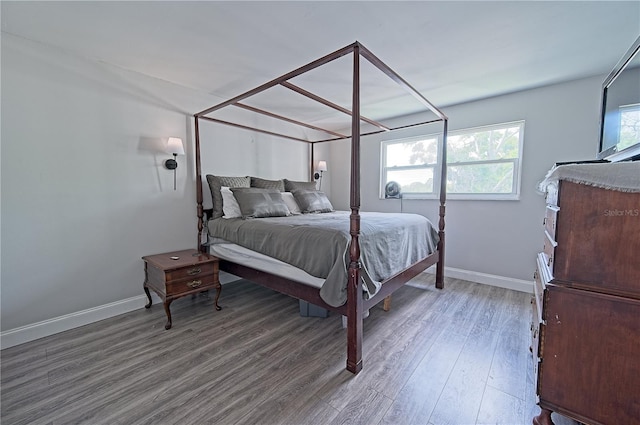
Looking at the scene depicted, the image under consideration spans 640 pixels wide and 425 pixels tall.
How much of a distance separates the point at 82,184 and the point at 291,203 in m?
2.06

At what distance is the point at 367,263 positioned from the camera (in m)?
1.86

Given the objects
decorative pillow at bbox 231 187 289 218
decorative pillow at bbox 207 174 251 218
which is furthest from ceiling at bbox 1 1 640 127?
decorative pillow at bbox 231 187 289 218

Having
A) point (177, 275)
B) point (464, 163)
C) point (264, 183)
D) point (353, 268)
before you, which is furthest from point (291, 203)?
point (464, 163)

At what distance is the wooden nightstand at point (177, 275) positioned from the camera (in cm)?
223

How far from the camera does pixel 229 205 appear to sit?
289 centimetres

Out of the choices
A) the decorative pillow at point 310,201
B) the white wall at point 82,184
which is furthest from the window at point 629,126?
the white wall at point 82,184

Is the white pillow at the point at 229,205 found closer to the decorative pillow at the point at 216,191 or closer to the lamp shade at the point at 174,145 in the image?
the decorative pillow at the point at 216,191

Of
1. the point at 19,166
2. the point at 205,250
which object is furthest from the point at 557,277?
the point at 19,166

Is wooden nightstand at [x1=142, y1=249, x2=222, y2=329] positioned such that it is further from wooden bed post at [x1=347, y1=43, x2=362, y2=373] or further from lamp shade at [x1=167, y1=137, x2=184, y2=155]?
wooden bed post at [x1=347, y1=43, x2=362, y2=373]

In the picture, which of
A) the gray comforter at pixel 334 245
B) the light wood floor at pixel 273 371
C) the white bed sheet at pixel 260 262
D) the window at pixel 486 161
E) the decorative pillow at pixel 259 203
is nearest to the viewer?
the light wood floor at pixel 273 371

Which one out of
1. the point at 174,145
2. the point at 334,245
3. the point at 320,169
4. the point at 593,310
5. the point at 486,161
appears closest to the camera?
the point at 593,310

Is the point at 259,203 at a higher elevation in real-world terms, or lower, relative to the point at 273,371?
higher

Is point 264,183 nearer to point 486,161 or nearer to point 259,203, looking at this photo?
point 259,203

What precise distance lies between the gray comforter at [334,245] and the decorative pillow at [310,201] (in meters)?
0.96
